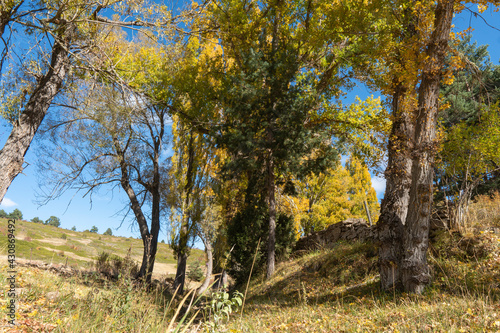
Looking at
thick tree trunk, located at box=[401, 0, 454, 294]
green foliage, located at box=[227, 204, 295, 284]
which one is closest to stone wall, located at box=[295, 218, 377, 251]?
green foliage, located at box=[227, 204, 295, 284]

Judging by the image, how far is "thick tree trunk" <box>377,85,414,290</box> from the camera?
232 inches

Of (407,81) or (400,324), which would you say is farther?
(407,81)

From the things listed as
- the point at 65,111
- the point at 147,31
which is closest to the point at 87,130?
the point at 65,111

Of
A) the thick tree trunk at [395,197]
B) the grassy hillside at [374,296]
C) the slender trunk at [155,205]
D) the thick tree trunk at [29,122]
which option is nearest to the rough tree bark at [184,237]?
the slender trunk at [155,205]

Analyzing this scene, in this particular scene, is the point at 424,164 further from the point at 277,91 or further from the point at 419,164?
the point at 277,91

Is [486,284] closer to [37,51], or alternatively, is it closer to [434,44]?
[434,44]

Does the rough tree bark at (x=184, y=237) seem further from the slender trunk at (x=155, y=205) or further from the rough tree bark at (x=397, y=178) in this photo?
the rough tree bark at (x=397, y=178)

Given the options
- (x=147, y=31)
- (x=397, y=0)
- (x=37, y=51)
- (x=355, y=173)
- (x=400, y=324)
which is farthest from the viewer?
(x=355, y=173)

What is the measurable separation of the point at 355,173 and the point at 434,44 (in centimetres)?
1506

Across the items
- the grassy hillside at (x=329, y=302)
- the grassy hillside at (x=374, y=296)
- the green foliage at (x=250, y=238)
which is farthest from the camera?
the green foliage at (x=250, y=238)

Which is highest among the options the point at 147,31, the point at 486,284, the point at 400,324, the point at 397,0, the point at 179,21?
the point at 397,0

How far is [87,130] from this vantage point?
35.6 ft

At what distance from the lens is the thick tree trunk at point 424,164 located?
541cm

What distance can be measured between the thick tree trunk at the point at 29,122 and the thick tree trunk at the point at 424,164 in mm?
6902
